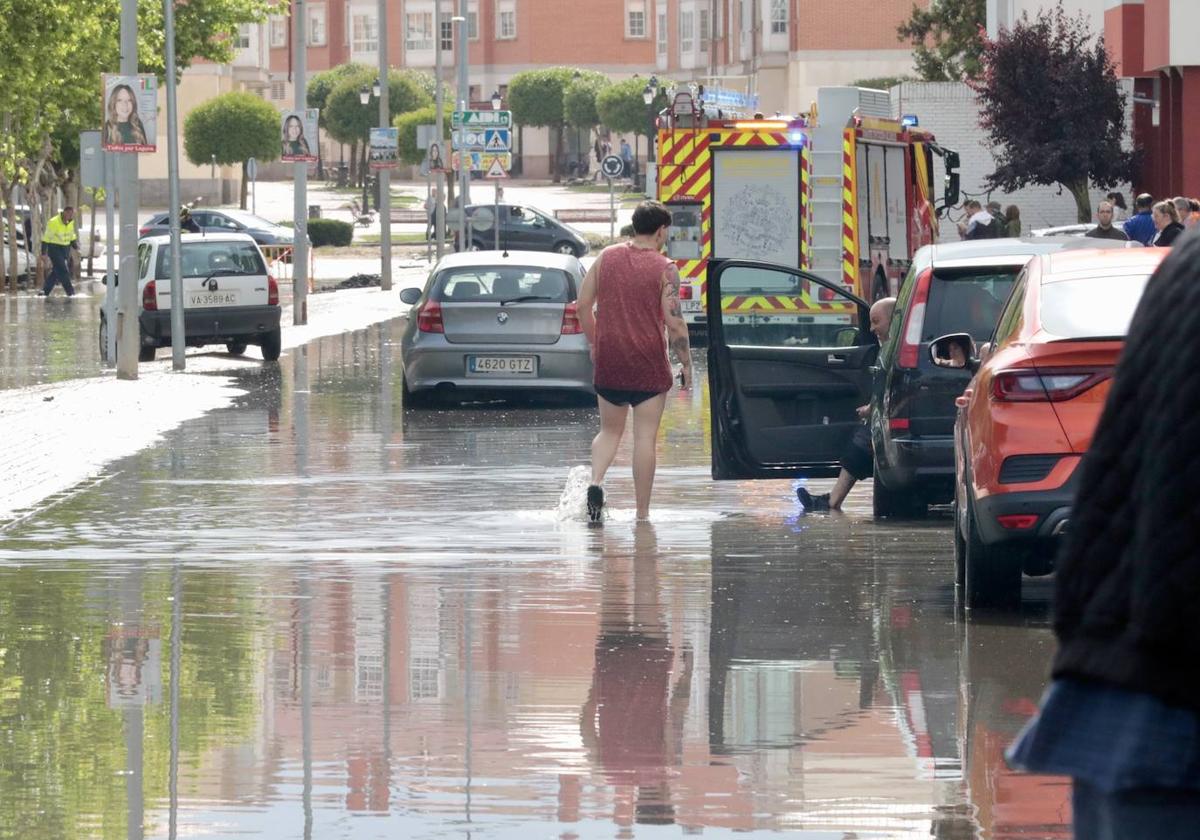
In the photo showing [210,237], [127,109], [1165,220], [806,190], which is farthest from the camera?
[210,237]

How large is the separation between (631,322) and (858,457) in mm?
1473

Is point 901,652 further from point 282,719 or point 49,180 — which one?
point 49,180

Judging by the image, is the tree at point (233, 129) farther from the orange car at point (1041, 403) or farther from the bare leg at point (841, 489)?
the orange car at point (1041, 403)

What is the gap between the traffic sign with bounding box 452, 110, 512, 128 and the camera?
4678cm

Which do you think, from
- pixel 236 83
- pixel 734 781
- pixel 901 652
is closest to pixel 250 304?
pixel 901 652

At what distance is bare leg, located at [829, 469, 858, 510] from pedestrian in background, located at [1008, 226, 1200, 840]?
10.4 metres

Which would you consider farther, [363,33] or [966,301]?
[363,33]

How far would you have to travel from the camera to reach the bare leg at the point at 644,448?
41.3 ft

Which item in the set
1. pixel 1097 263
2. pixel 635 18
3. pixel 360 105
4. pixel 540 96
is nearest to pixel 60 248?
pixel 1097 263

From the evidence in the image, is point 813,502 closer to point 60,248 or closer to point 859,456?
point 859,456

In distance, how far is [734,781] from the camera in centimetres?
654

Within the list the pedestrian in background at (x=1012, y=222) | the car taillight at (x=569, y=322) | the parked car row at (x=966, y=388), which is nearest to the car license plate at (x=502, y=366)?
the car taillight at (x=569, y=322)

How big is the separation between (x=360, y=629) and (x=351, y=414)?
429 inches

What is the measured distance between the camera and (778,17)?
297 ft
